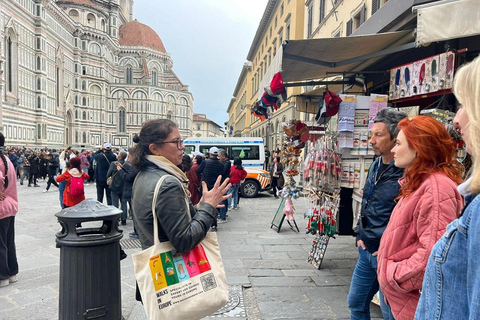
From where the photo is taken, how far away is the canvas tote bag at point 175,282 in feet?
6.47

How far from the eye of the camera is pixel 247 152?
16484 mm

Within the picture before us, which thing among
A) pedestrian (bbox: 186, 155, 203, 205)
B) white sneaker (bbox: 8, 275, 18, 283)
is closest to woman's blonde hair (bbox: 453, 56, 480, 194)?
white sneaker (bbox: 8, 275, 18, 283)

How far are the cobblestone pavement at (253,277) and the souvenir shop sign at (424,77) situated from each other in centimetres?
249

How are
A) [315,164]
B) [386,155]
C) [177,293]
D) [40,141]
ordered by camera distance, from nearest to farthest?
[177,293] → [386,155] → [315,164] → [40,141]

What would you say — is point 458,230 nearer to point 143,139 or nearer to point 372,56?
point 143,139

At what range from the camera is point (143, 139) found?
2.32 metres

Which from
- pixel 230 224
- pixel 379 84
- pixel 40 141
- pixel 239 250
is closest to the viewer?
pixel 379 84

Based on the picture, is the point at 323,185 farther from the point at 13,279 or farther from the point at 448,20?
the point at 13,279

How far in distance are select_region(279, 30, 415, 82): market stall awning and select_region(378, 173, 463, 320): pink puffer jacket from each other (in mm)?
2510

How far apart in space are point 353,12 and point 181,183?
13.4 m

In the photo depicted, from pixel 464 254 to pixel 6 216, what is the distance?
498 cm

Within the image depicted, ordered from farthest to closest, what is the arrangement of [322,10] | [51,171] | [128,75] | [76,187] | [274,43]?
[128,75] → [274,43] → [322,10] → [51,171] → [76,187]

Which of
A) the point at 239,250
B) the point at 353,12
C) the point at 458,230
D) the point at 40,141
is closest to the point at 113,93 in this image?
the point at 40,141

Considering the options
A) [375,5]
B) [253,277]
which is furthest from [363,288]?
[375,5]
